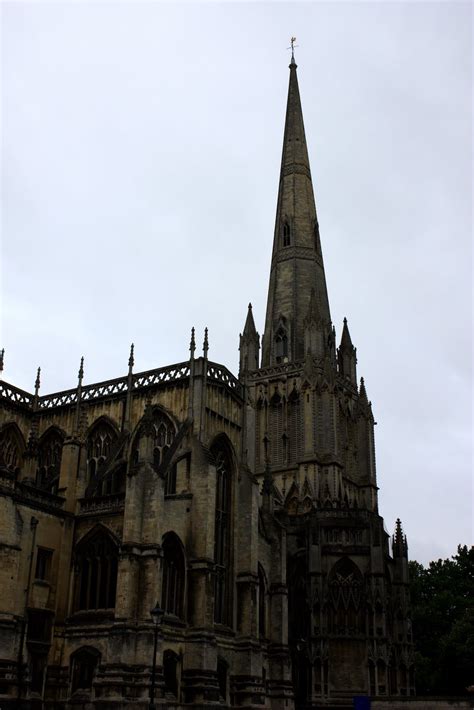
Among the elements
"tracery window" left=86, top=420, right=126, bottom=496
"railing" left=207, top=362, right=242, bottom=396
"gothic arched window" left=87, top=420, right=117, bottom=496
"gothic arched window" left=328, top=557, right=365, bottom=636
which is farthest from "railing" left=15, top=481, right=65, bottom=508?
"gothic arched window" left=328, top=557, right=365, bottom=636

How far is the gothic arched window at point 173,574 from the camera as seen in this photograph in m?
33.5

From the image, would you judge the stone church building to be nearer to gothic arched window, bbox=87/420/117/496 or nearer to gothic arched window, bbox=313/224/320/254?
gothic arched window, bbox=87/420/117/496

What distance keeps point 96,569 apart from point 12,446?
10.3 metres

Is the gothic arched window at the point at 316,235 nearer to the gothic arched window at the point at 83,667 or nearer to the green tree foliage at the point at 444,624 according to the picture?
the green tree foliage at the point at 444,624

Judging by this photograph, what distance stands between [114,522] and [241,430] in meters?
9.11

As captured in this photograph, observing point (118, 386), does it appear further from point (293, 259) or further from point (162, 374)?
point (293, 259)

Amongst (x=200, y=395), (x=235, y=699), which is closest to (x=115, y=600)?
(x=235, y=699)

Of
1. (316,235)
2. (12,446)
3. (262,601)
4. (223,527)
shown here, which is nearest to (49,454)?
(12,446)

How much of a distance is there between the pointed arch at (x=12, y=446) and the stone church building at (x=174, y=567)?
7cm

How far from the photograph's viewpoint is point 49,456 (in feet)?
139

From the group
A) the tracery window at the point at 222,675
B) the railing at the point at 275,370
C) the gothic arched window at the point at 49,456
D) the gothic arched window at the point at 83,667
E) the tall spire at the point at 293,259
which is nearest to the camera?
the gothic arched window at the point at 83,667

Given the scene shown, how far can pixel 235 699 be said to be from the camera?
34875 millimetres

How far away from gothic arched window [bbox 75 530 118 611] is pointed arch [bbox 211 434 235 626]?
14.3 ft

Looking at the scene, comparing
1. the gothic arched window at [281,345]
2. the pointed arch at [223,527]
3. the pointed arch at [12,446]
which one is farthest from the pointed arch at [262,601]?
the gothic arched window at [281,345]
